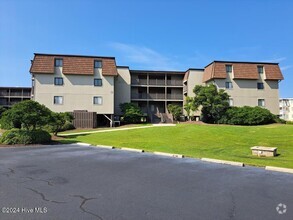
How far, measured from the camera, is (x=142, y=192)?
5961 millimetres

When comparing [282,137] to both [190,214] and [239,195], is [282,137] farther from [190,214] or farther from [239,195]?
[190,214]

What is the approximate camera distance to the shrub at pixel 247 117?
31.3 meters

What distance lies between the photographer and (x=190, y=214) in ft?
15.0

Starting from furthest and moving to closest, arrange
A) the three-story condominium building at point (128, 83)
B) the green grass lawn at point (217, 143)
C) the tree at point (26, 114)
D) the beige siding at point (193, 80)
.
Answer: the beige siding at point (193, 80) → the three-story condominium building at point (128, 83) → the tree at point (26, 114) → the green grass lawn at point (217, 143)

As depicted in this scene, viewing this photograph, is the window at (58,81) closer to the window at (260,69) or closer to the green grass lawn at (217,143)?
the green grass lawn at (217,143)

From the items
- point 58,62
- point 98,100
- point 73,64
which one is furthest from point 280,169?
point 58,62

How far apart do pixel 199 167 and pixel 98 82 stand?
30.0 metres

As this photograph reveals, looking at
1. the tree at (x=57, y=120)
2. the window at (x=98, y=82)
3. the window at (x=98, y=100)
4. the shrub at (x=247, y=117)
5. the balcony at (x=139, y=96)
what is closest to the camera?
the tree at (x=57, y=120)

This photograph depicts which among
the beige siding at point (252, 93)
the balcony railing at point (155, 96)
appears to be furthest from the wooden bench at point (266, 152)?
the balcony railing at point (155, 96)

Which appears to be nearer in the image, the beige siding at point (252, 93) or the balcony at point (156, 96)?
the beige siding at point (252, 93)

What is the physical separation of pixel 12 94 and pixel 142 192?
2426 inches

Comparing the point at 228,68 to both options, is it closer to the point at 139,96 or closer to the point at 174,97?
the point at 174,97

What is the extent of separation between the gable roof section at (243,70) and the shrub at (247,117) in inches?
296

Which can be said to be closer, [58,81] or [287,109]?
[58,81]
